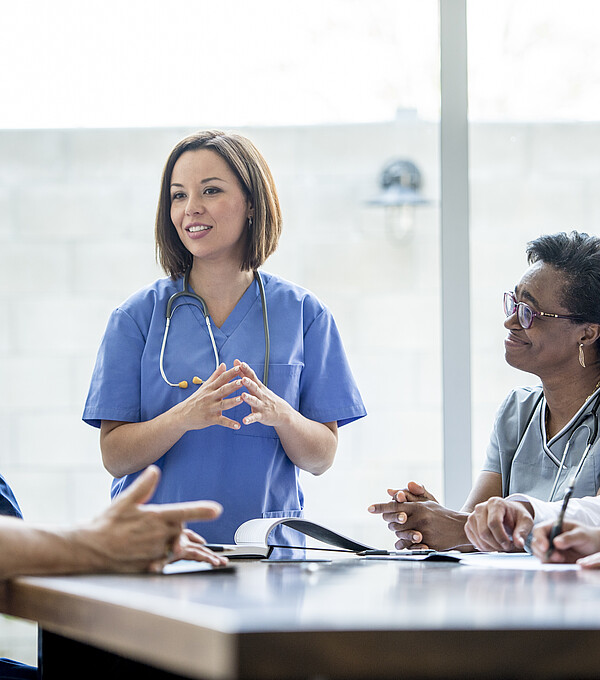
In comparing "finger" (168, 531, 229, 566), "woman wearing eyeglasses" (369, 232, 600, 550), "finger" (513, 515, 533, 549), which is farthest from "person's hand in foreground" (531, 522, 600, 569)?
"woman wearing eyeglasses" (369, 232, 600, 550)

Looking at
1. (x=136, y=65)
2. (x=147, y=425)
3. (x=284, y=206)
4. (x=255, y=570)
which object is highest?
(x=136, y=65)

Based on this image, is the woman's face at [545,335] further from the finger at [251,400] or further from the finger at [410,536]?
the finger at [251,400]

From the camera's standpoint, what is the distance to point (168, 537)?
3.07 feet

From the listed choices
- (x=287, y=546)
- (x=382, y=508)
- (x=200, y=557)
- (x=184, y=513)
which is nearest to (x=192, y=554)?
(x=200, y=557)

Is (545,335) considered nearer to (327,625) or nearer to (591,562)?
(591,562)

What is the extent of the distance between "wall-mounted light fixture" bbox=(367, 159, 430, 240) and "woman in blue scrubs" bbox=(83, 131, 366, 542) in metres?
0.58

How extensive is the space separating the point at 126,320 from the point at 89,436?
0.71 m

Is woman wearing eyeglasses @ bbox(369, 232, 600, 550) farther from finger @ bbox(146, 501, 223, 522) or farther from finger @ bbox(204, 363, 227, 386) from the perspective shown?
finger @ bbox(146, 501, 223, 522)

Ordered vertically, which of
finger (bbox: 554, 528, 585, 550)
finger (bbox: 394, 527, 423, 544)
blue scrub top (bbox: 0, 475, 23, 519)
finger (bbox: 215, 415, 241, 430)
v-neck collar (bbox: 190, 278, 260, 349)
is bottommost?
finger (bbox: 394, 527, 423, 544)

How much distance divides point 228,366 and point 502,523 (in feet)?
2.37

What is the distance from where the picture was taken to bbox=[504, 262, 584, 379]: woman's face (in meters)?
1.82

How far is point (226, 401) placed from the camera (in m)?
1.63

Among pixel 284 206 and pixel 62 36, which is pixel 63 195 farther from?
pixel 284 206

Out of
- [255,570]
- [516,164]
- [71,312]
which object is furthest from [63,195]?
[255,570]
